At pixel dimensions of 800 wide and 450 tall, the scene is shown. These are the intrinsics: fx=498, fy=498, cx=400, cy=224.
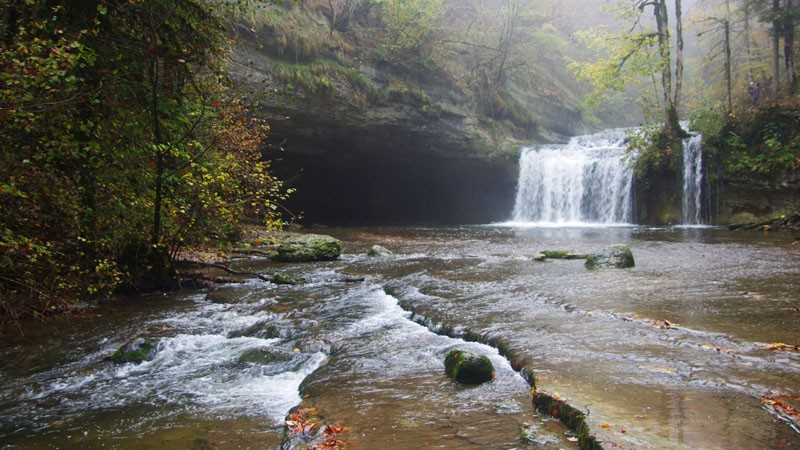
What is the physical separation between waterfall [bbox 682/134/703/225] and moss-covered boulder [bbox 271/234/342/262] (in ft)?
51.8

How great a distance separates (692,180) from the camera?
20688mm

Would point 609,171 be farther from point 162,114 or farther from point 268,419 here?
point 268,419

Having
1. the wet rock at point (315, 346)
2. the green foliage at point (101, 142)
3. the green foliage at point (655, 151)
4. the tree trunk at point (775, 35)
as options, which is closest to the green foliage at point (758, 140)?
the green foliage at point (655, 151)

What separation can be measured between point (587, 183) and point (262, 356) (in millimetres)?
22063

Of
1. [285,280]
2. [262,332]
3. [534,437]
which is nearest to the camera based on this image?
[534,437]

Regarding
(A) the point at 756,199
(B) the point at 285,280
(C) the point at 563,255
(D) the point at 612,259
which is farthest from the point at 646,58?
(B) the point at 285,280

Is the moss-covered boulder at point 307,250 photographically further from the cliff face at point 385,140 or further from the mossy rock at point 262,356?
the mossy rock at point 262,356

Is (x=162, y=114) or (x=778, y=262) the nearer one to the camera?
(x=162, y=114)

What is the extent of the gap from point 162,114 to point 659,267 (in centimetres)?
892

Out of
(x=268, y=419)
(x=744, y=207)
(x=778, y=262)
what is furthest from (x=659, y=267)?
(x=744, y=207)

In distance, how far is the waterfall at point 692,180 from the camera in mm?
20469

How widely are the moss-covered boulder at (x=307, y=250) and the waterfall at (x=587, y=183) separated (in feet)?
49.9

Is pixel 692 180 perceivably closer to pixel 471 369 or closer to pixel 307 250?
pixel 307 250

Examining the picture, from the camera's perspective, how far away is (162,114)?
6.77 meters
